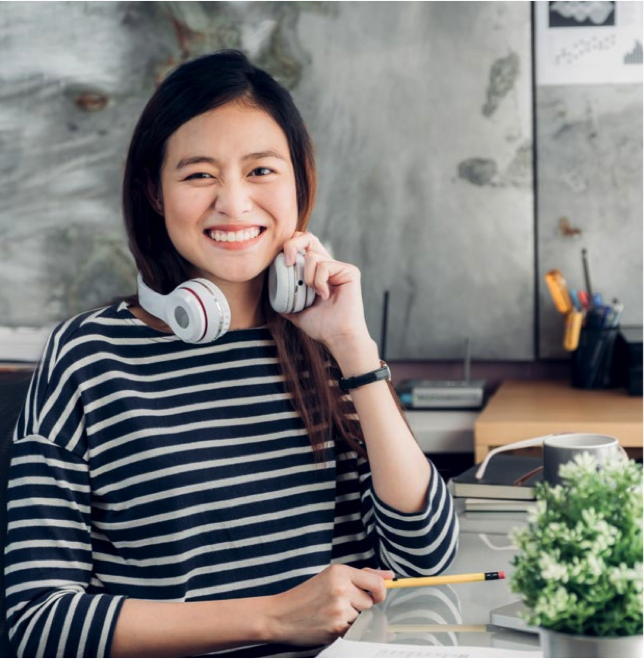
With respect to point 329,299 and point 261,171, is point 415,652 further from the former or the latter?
point 261,171

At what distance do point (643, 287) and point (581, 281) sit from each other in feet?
0.52

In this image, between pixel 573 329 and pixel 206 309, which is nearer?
pixel 206 309

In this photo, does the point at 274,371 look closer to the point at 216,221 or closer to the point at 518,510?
the point at 216,221

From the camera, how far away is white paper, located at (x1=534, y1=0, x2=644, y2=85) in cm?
256

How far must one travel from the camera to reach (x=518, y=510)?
1.48 m

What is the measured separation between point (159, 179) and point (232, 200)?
13 centimetres

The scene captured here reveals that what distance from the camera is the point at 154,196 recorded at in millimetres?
1396

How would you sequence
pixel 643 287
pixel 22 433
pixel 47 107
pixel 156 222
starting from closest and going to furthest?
1. pixel 22 433
2. pixel 156 222
3. pixel 643 287
4. pixel 47 107

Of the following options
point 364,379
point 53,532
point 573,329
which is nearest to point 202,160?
point 364,379

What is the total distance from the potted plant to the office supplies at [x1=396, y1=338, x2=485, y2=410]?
1.72 metres

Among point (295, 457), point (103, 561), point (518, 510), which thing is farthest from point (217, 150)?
point (518, 510)

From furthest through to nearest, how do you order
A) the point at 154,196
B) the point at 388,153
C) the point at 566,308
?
the point at 388,153 → the point at 566,308 → the point at 154,196

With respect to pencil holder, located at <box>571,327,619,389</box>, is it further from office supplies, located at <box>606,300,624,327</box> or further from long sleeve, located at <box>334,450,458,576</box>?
long sleeve, located at <box>334,450,458,576</box>

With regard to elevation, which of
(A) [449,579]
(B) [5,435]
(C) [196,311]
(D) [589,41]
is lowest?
(A) [449,579]
